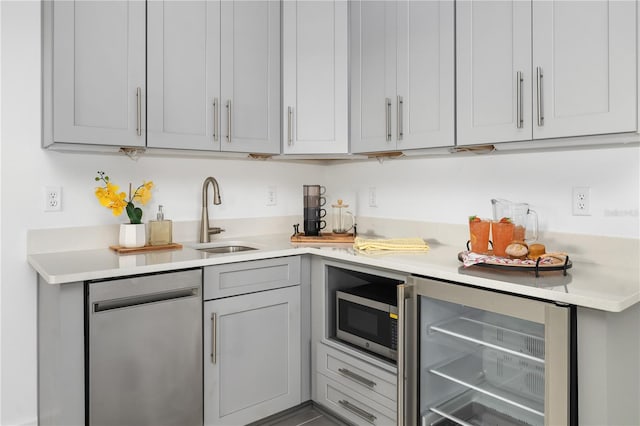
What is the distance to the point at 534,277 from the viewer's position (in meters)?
1.56

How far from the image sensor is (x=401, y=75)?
2180 mm

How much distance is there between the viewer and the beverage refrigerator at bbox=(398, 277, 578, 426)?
1.58 meters

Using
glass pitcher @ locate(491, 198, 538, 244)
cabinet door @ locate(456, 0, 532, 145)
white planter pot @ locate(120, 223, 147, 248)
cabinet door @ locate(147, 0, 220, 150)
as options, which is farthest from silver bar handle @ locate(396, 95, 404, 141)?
white planter pot @ locate(120, 223, 147, 248)

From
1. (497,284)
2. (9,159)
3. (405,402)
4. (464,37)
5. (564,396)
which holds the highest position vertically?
(464,37)

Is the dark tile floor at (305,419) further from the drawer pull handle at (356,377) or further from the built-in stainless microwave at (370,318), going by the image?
the built-in stainless microwave at (370,318)

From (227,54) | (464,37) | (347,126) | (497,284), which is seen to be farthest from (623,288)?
(227,54)

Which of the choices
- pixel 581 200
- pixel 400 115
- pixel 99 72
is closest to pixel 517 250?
pixel 581 200

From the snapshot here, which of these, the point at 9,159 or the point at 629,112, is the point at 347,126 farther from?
the point at 9,159

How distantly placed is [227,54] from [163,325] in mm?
1352

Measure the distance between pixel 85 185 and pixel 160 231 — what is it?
0.42 meters

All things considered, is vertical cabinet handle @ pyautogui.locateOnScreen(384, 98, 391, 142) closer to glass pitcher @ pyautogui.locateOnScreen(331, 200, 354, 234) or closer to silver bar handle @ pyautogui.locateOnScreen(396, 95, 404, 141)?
silver bar handle @ pyautogui.locateOnScreen(396, 95, 404, 141)

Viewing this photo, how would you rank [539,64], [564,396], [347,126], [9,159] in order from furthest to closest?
[347,126] < [9,159] < [539,64] < [564,396]

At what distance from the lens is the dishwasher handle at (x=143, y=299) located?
1.70m

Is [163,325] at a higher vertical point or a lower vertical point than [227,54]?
lower
